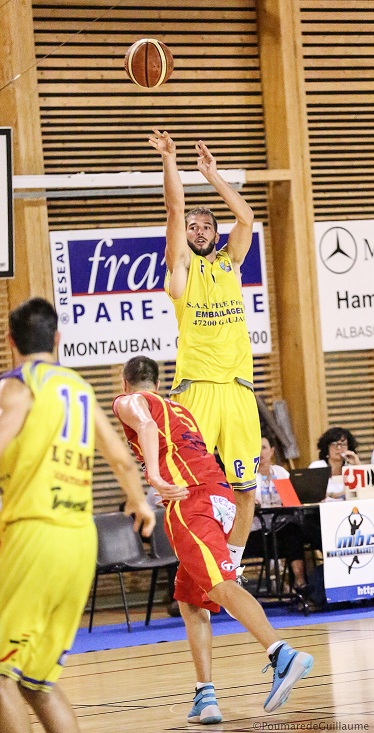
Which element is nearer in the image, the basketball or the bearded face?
the bearded face

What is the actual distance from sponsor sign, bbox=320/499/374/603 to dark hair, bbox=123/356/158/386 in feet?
15.5

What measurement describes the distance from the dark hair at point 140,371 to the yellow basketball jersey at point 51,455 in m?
2.12

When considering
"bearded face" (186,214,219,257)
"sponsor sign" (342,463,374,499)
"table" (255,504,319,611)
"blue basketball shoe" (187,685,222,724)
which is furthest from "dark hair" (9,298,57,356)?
"sponsor sign" (342,463,374,499)

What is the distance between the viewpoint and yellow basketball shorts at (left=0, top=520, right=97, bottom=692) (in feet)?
13.0

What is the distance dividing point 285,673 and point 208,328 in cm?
243

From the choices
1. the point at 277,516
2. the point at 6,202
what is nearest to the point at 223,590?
the point at 277,516

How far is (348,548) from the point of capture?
1075 centimetres

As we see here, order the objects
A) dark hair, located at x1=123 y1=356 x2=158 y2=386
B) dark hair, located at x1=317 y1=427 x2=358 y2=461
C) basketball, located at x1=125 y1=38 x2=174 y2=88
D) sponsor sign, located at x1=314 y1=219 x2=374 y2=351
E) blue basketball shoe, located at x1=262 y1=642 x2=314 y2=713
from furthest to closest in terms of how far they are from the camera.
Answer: sponsor sign, located at x1=314 y1=219 x2=374 y2=351, dark hair, located at x1=317 y1=427 x2=358 y2=461, basketball, located at x1=125 y1=38 x2=174 y2=88, dark hair, located at x1=123 y1=356 x2=158 y2=386, blue basketball shoe, located at x1=262 y1=642 x2=314 y2=713

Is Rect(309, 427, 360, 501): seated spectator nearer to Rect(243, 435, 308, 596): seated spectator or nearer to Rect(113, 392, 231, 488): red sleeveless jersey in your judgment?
Rect(243, 435, 308, 596): seated spectator

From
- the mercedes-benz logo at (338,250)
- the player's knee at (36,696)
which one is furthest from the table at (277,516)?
the player's knee at (36,696)

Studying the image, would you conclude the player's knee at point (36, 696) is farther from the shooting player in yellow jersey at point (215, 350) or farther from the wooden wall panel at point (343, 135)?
the wooden wall panel at point (343, 135)

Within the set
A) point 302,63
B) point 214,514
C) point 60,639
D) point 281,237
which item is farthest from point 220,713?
point 302,63

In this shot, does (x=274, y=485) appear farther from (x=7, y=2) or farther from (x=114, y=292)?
(x=7, y=2)

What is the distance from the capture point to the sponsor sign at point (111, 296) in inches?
518
